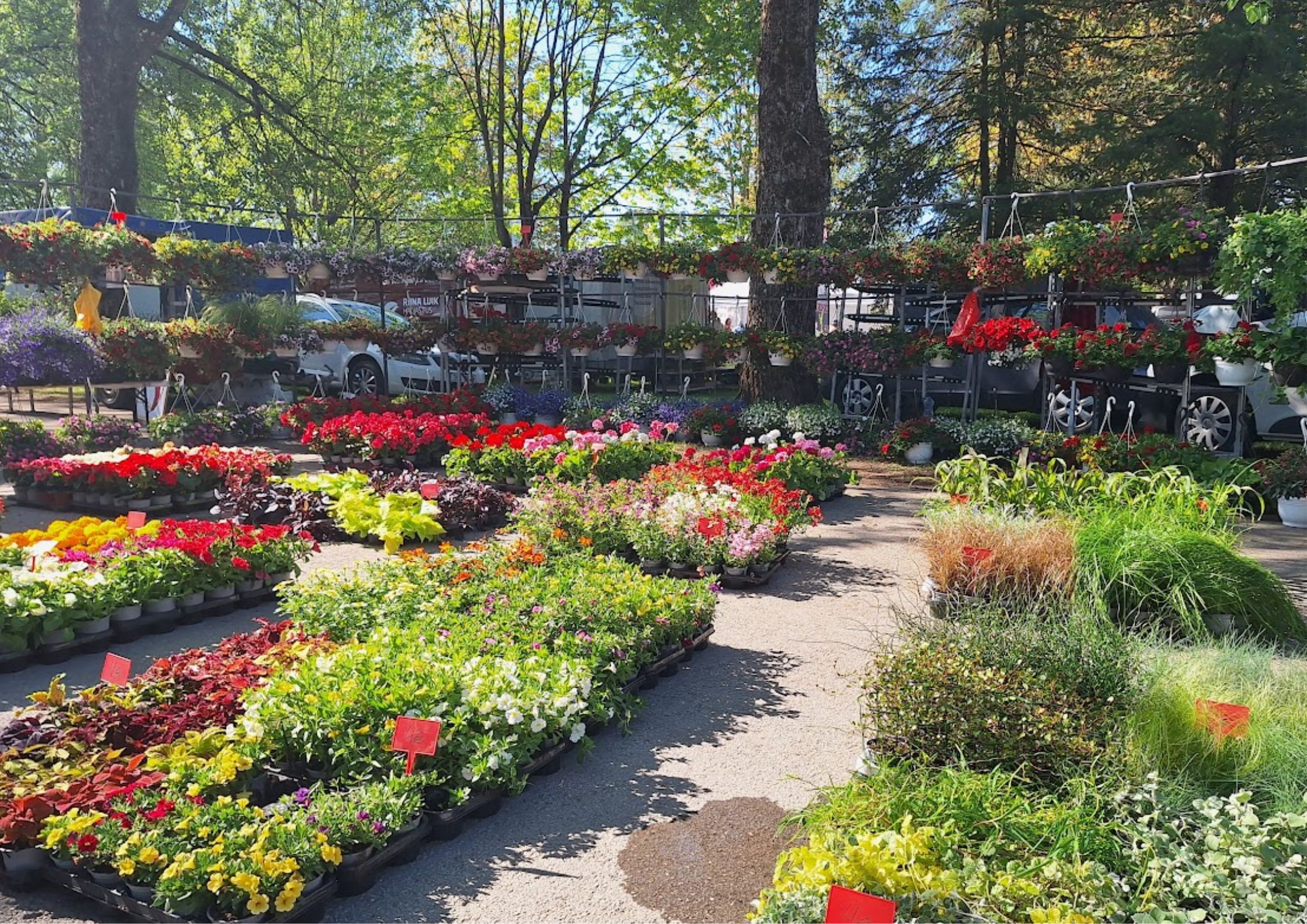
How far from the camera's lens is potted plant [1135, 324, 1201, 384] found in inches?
387

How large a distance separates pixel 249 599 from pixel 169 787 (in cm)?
316

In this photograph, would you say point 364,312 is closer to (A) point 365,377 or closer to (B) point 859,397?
(A) point 365,377

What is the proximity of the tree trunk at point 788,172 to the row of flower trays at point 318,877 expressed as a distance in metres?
10.9

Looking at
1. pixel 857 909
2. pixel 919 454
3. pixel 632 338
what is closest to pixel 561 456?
pixel 919 454

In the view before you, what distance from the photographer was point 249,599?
6.47m

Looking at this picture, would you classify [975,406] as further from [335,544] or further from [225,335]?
[225,335]

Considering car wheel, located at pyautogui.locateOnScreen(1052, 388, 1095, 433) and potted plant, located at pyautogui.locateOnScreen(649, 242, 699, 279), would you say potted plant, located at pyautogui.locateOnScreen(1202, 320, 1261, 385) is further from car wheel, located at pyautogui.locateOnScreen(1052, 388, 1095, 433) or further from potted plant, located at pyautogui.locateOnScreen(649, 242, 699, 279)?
potted plant, located at pyautogui.locateOnScreen(649, 242, 699, 279)

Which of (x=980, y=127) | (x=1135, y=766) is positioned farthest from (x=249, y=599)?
(x=980, y=127)

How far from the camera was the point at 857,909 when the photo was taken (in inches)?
→ 98.9

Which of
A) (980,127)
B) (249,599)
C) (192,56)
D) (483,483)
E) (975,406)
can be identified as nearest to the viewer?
(249,599)

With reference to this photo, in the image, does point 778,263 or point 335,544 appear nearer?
point 335,544

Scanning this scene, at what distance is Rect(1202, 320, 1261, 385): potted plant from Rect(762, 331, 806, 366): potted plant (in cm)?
531

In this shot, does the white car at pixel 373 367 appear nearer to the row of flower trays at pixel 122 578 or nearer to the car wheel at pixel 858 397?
the car wheel at pixel 858 397

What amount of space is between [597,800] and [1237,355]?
7.81 meters
